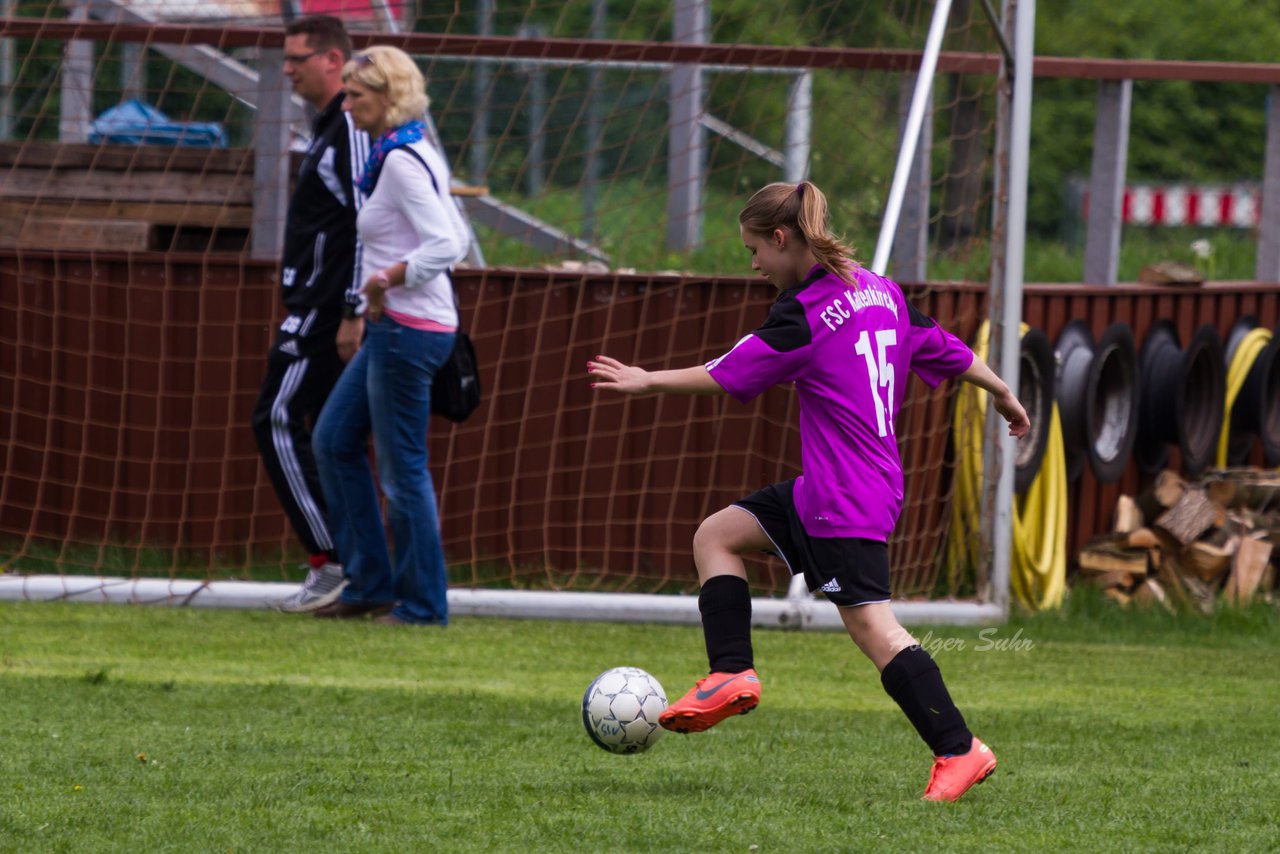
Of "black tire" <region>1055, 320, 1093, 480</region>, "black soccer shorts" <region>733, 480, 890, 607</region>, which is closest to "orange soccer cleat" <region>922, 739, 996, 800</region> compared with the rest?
"black soccer shorts" <region>733, 480, 890, 607</region>

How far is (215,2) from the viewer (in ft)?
31.8

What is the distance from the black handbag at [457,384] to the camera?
7.01 m

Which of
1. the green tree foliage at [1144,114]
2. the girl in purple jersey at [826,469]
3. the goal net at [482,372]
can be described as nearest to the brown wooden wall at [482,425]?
the goal net at [482,372]

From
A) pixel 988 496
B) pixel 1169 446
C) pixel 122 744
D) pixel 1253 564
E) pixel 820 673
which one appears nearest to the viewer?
pixel 122 744

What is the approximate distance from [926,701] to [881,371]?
81 centimetres

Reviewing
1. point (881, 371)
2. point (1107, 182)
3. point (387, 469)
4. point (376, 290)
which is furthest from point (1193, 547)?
point (881, 371)

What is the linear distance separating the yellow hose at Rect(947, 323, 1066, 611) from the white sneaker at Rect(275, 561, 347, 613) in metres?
2.71

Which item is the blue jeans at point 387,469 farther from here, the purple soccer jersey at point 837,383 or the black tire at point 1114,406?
the black tire at point 1114,406

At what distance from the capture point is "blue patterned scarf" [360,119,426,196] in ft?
22.3

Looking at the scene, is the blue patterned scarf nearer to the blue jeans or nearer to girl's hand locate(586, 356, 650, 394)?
the blue jeans

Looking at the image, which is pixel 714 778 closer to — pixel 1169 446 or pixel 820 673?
Result: pixel 820 673

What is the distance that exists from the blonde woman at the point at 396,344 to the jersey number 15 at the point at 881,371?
2.54 meters

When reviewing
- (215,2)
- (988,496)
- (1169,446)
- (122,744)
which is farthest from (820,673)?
(215,2)

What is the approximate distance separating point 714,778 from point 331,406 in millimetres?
2917
